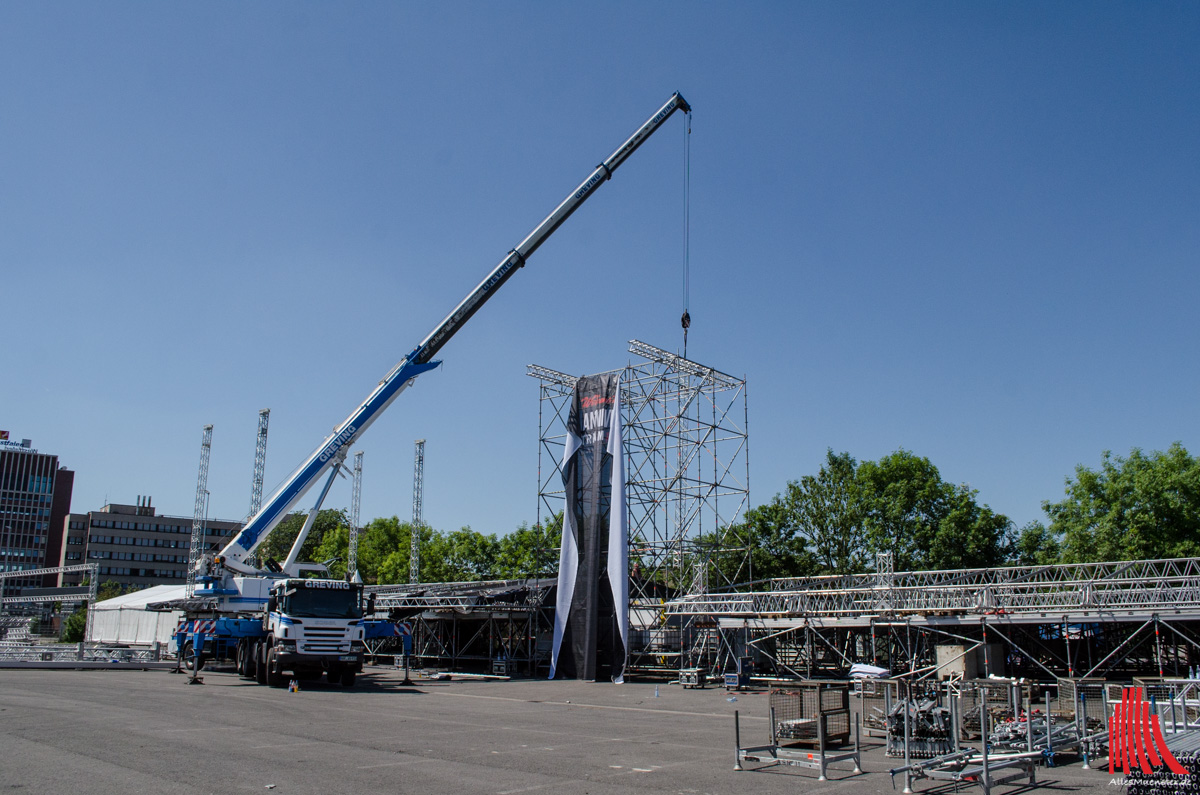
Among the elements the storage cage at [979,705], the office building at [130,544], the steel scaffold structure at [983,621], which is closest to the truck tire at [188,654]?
the steel scaffold structure at [983,621]

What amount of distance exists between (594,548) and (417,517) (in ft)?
170

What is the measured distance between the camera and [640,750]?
15609 mm

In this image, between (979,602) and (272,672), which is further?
(979,602)

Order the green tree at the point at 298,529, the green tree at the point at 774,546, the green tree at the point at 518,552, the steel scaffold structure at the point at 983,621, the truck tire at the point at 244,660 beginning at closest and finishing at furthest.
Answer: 1. the steel scaffold structure at the point at 983,621
2. the truck tire at the point at 244,660
3. the green tree at the point at 774,546
4. the green tree at the point at 518,552
5. the green tree at the point at 298,529

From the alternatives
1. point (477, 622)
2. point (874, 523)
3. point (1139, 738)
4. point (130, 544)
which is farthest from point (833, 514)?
point (130, 544)

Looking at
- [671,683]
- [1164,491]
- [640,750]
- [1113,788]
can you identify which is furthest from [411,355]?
[1164,491]

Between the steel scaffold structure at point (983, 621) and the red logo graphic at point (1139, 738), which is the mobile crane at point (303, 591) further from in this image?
the red logo graphic at point (1139, 738)

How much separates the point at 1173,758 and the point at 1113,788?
72.3 inches

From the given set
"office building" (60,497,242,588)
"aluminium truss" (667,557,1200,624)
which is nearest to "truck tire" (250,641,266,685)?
Result: "aluminium truss" (667,557,1200,624)

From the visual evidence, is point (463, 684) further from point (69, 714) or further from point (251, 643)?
point (69, 714)

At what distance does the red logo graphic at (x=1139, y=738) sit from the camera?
10414 millimetres

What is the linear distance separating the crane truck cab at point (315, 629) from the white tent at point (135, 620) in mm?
33378

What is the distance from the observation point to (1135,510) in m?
48.2

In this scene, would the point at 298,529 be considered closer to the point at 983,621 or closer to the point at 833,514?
the point at 833,514
